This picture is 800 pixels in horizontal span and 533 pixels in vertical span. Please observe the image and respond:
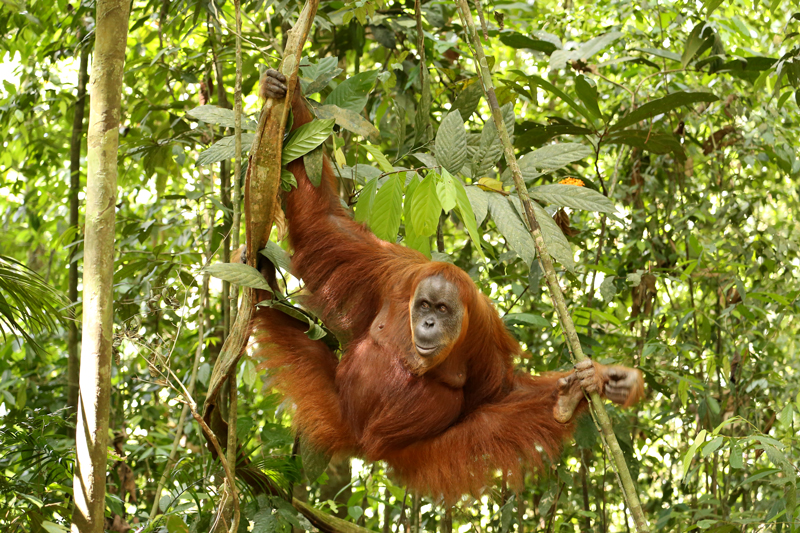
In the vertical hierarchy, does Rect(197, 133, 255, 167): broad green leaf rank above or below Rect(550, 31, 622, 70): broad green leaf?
below

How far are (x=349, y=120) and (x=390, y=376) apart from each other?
102 centimetres

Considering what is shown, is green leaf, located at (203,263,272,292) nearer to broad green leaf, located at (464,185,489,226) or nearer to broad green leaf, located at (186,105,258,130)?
broad green leaf, located at (186,105,258,130)

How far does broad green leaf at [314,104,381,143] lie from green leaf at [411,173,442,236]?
1.51 ft

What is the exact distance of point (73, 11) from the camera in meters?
3.95

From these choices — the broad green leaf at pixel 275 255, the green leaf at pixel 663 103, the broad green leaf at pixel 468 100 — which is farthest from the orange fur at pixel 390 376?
the green leaf at pixel 663 103

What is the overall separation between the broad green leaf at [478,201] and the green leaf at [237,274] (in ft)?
2.24

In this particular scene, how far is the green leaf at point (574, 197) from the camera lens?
2.10 meters

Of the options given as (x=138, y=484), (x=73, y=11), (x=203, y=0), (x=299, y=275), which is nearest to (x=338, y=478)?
(x=138, y=484)

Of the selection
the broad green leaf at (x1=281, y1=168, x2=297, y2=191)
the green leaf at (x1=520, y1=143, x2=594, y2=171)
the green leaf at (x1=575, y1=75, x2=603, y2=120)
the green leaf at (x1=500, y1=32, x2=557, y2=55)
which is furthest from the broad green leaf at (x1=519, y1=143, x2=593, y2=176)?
the green leaf at (x1=500, y1=32, x2=557, y2=55)

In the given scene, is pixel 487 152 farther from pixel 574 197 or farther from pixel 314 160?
pixel 314 160

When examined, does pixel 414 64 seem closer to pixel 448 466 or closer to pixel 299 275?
pixel 299 275

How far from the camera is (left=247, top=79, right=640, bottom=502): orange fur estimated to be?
262 cm

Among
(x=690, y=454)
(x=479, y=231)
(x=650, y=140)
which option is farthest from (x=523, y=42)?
(x=690, y=454)

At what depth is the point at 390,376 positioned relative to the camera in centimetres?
265
